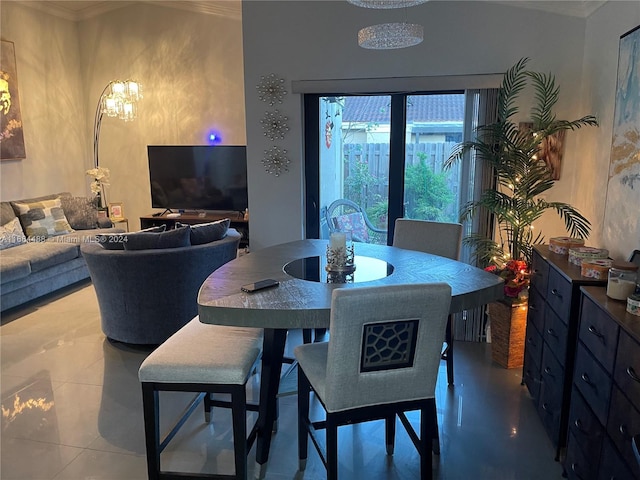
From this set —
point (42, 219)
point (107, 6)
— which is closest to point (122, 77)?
point (107, 6)

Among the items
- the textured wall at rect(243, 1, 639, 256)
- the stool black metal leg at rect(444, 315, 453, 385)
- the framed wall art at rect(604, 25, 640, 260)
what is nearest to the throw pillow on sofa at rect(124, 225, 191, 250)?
the textured wall at rect(243, 1, 639, 256)

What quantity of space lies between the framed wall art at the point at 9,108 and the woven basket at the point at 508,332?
529 centimetres

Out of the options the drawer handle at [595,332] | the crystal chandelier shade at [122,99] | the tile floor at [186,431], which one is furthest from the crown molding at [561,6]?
the crystal chandelier shade at [122,99]

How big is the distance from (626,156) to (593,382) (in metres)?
1.31

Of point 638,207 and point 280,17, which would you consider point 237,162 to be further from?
point 638,207

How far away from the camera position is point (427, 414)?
80.4 inches

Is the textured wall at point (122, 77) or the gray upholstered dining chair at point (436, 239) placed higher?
the textured wall at point (122, 77)

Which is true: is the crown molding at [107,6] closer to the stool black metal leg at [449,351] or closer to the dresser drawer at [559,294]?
the stool black metal leg at [449,351]

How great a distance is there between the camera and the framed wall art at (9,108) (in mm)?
5402

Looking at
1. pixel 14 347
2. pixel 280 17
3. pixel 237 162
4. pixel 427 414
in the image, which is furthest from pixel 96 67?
pixel 427 414

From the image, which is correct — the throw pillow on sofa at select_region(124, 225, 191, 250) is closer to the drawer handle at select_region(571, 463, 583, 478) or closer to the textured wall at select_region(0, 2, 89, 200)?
the drawer handle at select_region(571, 463, 583, 478)

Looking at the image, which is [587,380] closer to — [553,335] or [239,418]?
[553,335]

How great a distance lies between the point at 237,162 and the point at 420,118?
2435 millimetres

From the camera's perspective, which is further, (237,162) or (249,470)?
(237,162)
